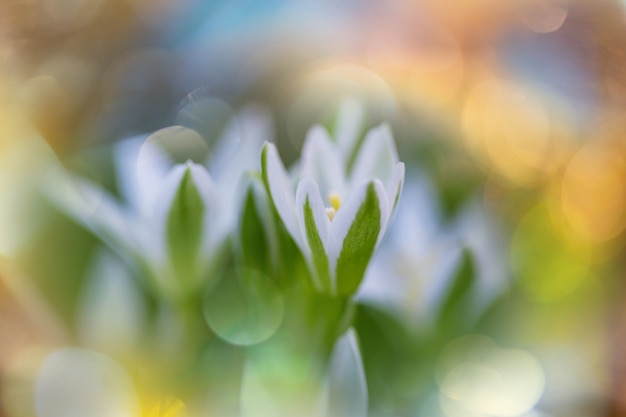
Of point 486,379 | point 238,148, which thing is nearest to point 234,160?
point 238,148

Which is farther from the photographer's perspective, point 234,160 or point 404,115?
point 404,115

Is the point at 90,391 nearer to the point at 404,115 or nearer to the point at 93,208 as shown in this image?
the point at 93,208

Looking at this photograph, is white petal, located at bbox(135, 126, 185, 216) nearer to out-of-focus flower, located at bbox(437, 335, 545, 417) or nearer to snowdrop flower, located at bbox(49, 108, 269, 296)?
snowdrop flower, located at bbox(49, 108, 269, 296)

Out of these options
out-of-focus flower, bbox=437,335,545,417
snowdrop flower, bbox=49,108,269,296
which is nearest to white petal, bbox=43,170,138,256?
snowdrop flower, bbox=49,108,269,296

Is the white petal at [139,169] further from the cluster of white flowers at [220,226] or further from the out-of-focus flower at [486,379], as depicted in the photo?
the out-of-focus flower at [486,379]

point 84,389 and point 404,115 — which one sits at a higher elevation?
point 404,115

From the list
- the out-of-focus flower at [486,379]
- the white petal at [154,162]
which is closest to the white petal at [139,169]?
the white petal at [154,162]

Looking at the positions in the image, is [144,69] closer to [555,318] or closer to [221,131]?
[221,131]

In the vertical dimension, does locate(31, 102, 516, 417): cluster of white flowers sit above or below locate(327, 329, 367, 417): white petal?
above
